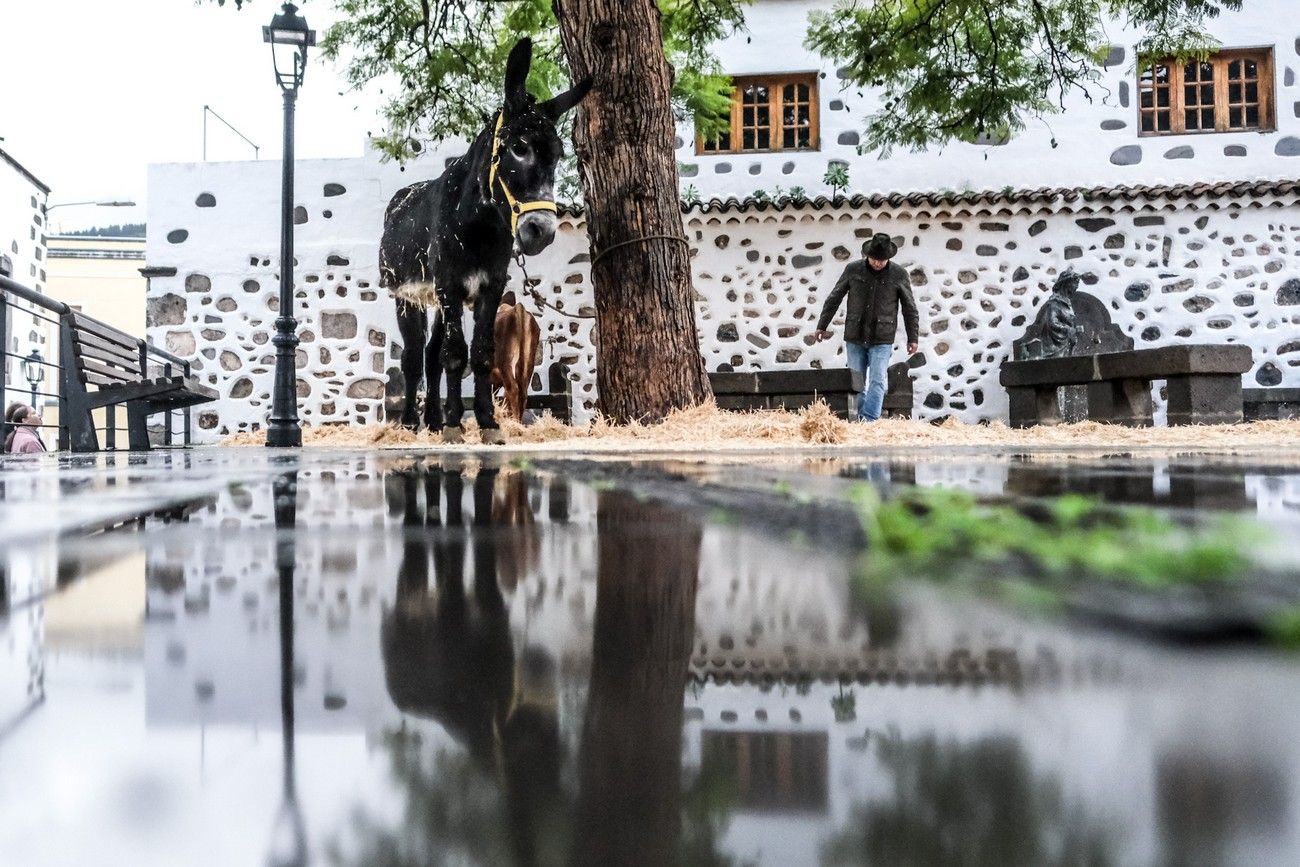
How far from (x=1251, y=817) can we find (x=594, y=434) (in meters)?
5.41

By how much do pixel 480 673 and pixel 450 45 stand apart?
8.62m

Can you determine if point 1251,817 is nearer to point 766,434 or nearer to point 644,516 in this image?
point 644,516

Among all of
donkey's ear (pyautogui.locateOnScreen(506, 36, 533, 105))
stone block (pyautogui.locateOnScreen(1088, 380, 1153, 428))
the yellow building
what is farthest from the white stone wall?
the yellow building

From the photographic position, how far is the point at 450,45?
27.0ft

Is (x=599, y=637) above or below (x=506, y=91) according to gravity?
below

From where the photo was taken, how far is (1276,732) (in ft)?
1.20

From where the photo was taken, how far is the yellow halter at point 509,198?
547 cm

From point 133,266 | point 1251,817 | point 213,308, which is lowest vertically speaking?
point 1251,817

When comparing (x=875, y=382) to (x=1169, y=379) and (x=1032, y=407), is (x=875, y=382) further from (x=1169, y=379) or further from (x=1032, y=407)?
(x=1169, y=379)

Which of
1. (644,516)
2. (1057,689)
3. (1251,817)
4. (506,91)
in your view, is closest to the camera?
(1251,817)

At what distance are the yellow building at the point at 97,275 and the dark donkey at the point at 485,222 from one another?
25281 millimetres

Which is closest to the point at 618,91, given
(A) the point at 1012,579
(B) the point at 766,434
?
(B) the point at 766,434

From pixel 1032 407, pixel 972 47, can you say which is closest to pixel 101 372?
pixel 972 47

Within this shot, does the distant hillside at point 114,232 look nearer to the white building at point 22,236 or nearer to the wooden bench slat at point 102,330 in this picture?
the white building at point 22,236
